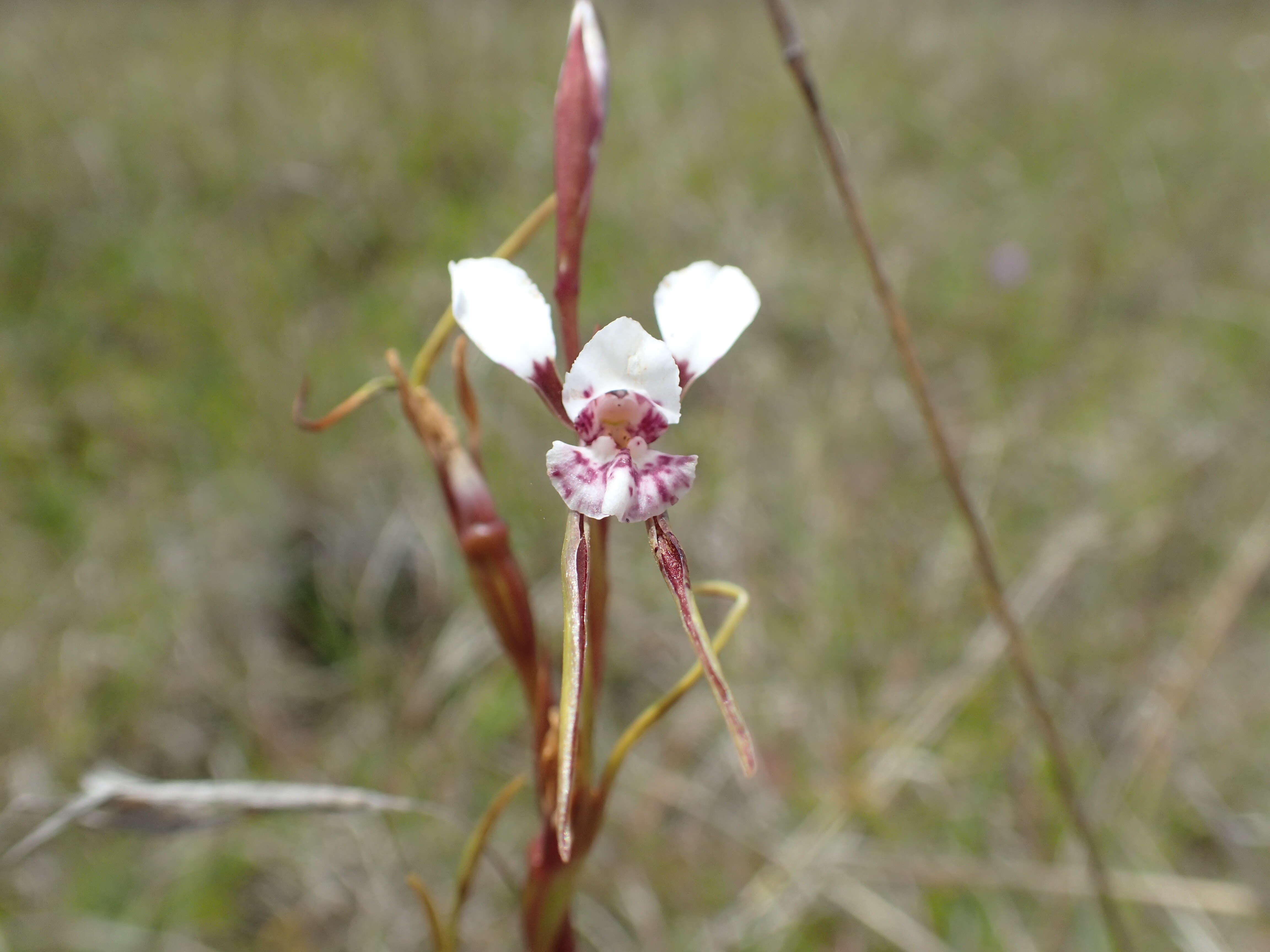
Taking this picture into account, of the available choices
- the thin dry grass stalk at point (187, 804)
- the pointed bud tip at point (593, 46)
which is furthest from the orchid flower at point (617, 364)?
the thin dry grass stalk at point (187, 804)

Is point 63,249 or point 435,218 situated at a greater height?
point 63,249

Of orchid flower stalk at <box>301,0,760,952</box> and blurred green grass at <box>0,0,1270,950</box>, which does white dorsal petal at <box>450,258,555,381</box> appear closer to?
orchid flower stalk at <box>301,0,760,952</box>

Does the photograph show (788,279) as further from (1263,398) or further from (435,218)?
(1263,398)

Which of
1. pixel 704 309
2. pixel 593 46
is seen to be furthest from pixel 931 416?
pixel 593 46

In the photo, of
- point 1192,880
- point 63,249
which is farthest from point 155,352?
point 1192,880

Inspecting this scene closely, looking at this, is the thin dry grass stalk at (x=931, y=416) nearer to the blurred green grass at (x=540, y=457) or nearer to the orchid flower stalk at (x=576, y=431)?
the orchid flower stalk at (x=576, y=431)

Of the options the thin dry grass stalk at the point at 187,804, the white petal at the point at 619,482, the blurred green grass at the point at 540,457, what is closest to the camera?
the white petal at the point at 619,482
